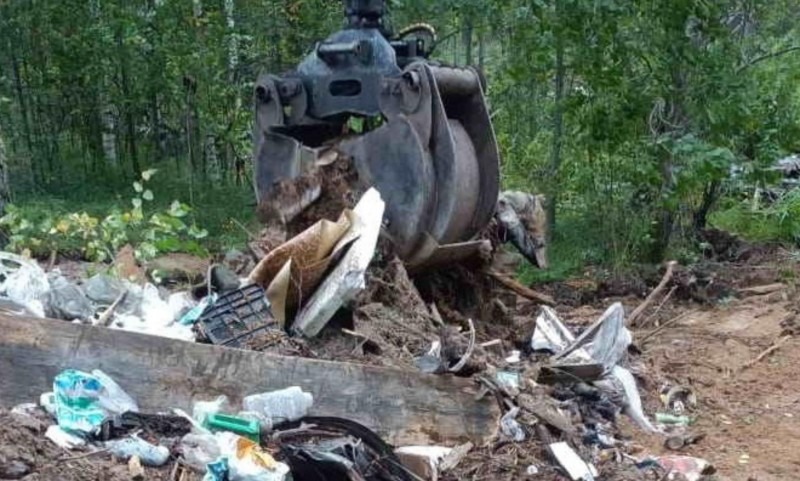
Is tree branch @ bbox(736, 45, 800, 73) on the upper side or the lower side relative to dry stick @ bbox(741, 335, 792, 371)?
upper

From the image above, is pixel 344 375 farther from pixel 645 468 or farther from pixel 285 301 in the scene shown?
pixel 645 468

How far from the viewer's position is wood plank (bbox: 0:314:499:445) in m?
3.37

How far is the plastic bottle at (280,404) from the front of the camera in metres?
3.40

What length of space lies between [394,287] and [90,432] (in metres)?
1.78

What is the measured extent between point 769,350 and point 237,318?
10.1ft

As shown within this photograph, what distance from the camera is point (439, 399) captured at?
3615 millimetres

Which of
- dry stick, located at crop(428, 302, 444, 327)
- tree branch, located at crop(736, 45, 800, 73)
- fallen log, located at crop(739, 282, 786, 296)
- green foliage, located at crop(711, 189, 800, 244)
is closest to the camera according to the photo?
dry stick, located at crop(428, 302, 444, 327)

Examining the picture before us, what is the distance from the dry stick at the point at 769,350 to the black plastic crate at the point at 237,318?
8.60 feet

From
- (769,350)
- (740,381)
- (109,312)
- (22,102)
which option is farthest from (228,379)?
(22,102)

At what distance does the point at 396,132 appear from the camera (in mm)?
4789

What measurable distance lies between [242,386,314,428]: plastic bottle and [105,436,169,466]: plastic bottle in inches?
16.9

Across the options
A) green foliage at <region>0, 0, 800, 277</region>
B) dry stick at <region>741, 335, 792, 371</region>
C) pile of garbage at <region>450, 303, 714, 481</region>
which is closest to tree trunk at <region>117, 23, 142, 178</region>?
green foliage at <region>0, 0, 800, 277</region>

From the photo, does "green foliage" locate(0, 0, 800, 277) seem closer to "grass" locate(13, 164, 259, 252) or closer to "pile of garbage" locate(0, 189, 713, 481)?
"grass" locate(13, 164, 259, 252)

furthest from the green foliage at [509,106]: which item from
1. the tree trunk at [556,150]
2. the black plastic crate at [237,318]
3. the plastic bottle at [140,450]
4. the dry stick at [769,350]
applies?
the plastic bottle at [140,450]
